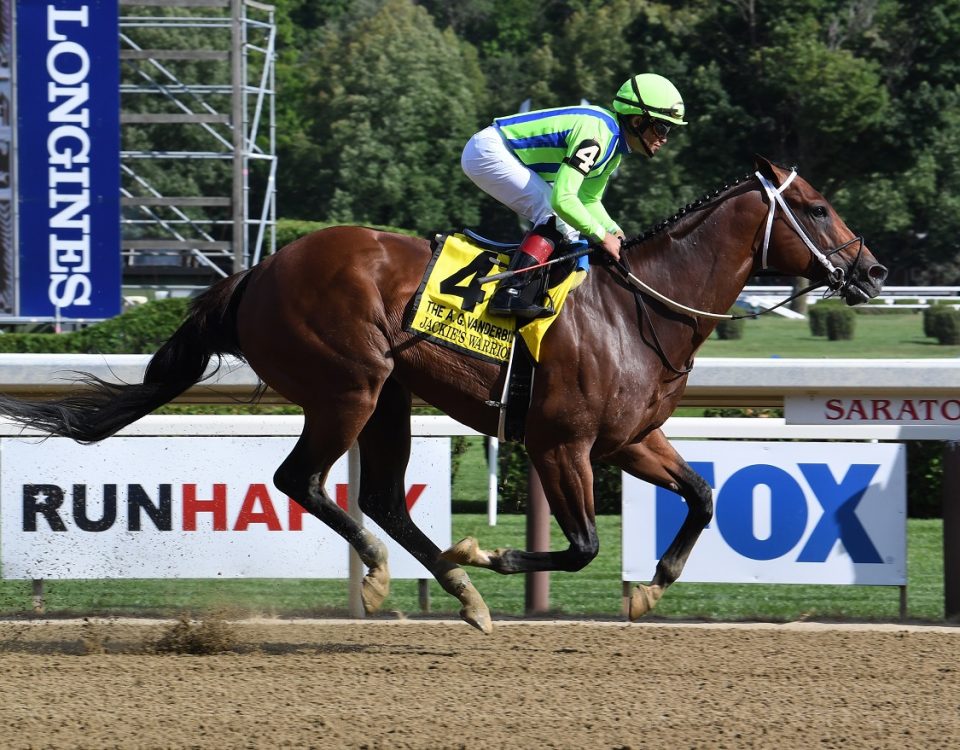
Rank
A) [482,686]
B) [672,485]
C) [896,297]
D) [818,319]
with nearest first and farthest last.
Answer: [482,686] < [672,485] < [818,319] < [896,297]

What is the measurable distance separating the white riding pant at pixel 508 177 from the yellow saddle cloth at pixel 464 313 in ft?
0.76

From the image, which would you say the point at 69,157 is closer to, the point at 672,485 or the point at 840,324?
the point at 672,485

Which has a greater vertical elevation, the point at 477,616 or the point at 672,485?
the point at 672,485

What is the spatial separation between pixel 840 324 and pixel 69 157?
12798mm

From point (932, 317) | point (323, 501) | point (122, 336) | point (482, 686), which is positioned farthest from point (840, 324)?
point (482, 686)

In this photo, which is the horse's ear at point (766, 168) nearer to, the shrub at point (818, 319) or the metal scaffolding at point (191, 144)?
the metal scaffolding at point (191, 144)

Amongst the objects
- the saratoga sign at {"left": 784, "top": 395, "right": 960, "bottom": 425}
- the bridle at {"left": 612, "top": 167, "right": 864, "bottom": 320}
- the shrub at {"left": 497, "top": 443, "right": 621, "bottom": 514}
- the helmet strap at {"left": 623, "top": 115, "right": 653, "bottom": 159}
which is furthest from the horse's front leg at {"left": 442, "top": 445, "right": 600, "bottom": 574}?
the shrub at {"left": 497, "top": 443, "right": 621, "bottom": 514}

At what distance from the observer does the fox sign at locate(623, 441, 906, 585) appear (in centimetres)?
567

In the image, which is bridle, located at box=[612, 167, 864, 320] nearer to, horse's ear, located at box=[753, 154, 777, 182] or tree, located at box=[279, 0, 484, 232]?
horse's ear, located at box=[753, 154, 777, 182]

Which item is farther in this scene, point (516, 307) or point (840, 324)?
point (840, 324)

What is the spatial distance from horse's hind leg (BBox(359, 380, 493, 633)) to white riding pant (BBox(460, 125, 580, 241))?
2.60 feet

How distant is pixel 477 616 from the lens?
16.1 ft

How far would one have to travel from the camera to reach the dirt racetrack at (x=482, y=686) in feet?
12.4

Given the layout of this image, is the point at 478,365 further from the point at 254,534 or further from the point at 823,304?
the point at 823,304
